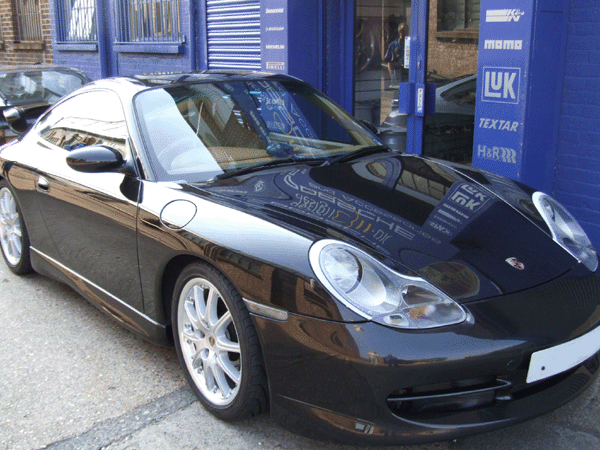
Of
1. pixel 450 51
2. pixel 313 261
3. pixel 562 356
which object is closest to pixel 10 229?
pixel 313 261

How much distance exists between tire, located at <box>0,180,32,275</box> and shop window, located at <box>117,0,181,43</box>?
5.83 m

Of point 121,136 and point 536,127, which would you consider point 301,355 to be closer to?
point 121,136

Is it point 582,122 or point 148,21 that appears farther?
point 148,21

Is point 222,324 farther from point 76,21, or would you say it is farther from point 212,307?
point 76,21

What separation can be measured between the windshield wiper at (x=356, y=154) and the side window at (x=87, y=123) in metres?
1.08

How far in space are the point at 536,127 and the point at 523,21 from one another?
0.78m

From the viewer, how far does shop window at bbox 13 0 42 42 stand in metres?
14.2

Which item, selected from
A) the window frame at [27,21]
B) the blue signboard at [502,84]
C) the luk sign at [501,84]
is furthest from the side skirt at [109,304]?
the window frame at [27,21]

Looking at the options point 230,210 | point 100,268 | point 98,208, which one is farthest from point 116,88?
point 230,210

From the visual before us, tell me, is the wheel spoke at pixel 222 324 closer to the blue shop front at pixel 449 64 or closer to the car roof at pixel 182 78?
the car roof at pixel 182 78

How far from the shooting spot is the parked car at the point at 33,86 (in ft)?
27.1

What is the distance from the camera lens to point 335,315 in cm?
224

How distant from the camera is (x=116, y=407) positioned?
2973 millimetres

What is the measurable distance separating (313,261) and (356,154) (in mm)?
1380
